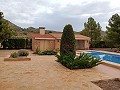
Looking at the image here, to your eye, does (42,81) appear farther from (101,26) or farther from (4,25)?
(101,26)

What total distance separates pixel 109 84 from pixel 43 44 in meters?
21.7

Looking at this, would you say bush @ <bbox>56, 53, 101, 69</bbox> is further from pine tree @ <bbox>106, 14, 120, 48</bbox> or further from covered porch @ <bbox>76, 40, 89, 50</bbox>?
covered porch @ <bbox>76, 40, 89, 50</bbox>

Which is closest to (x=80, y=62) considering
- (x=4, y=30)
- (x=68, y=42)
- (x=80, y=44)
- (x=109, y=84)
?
(x=68, y=42)

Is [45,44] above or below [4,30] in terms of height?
below

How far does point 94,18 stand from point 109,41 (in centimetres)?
888

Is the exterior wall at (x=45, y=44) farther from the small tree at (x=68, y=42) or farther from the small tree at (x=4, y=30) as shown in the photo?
the small tree at (x=68, y=42)

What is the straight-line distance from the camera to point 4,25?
2400cm

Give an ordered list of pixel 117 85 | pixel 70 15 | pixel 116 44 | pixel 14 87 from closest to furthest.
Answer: pixel 14 87 → pixel 117 85 → pixel 116 44 → pixel 70 15

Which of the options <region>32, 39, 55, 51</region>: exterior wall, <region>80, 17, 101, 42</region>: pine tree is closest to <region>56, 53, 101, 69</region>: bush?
<region>32, 39, 55, 51</region>: exterior wall

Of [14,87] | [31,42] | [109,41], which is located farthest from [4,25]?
[14,87]

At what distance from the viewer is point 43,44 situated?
29203mm

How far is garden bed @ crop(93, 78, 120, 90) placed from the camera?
25.4ft

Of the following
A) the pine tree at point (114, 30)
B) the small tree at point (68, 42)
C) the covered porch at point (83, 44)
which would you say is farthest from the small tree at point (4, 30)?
the pine tree at point (114, 30)

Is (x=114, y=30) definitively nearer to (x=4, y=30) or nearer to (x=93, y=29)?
(x=93, y=29)
